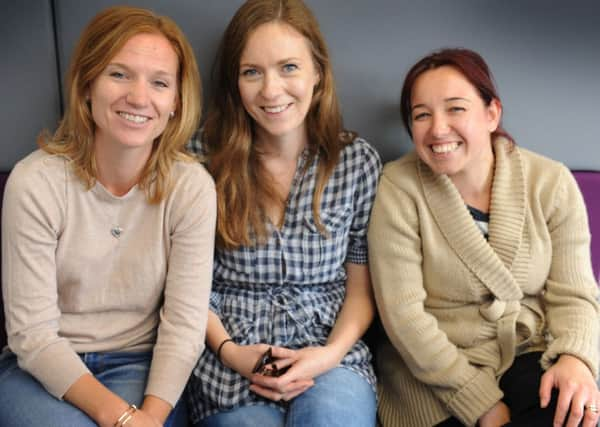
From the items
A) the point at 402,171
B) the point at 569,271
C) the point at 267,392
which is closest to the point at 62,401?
the point at 267,392

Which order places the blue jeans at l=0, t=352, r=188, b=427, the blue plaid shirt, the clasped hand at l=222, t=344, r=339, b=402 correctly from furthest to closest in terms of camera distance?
1. the blue plaid shirt
2. the clasped hand at l=222, t=344, r=339, b=402
3. the blue jeans at l=0, t=352, r=188, b=427

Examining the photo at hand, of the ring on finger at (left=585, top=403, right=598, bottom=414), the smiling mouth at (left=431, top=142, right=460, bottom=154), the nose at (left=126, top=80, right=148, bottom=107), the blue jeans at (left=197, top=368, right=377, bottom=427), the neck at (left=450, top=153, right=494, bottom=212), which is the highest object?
the nose at (left=126, top=80, right=148, bottom=107)

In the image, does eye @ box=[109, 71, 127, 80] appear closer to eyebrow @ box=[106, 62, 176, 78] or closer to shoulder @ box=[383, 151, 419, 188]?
eyebrow @ box=[106, 62, 176, 78]

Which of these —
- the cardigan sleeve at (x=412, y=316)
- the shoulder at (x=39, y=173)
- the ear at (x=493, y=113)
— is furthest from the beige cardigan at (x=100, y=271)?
the ear at (x=493, y=113)

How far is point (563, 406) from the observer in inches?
47.4

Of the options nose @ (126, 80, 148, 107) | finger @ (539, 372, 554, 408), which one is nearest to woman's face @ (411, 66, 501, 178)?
finger @ (539, 372, 554, 408)

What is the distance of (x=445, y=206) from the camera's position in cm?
138

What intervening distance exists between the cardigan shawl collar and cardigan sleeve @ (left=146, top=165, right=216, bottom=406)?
1.59 feet

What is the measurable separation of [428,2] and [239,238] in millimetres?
697

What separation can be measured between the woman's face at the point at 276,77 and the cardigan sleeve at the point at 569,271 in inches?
22.7

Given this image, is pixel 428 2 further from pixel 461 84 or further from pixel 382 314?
pixel 382 314

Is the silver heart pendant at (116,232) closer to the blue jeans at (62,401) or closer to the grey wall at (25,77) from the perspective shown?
the blue jeans at (62,401)

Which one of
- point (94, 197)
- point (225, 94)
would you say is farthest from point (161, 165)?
point (225, 94)

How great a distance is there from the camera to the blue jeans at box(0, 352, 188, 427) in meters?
1.15
